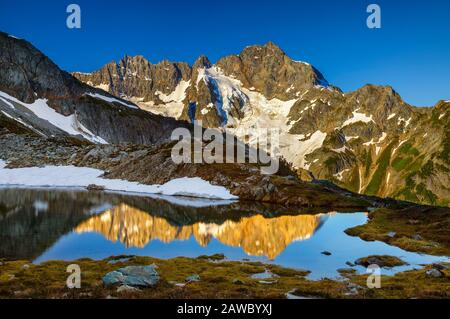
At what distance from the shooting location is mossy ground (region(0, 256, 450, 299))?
111 ft

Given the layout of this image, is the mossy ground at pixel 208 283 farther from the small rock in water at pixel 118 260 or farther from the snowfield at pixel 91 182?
the snowfield at pixel 91 182

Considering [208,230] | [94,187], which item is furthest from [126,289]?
Result: [94,187]

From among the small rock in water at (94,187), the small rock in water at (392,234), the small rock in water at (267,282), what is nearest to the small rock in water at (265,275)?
the small rock in water at (267,282)

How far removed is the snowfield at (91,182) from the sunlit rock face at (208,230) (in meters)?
45.7

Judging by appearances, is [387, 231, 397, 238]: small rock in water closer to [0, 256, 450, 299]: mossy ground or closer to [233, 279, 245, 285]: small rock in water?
[0, 256, 450, 299]: mossy ground

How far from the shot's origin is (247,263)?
52969 mm

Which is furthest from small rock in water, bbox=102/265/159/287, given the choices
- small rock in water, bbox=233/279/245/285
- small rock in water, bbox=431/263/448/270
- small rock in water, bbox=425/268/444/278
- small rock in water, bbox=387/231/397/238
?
small rock in water, bbox=387/231/397/238

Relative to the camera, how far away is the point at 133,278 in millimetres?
36406

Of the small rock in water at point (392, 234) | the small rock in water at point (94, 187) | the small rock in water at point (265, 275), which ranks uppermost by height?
the small rock in water at point (94, 187)

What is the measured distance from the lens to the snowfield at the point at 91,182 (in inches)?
5541

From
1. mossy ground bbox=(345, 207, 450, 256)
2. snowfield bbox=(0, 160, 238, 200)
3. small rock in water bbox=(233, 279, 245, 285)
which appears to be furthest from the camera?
snowfield bbox=(0, 160, 238, 200)

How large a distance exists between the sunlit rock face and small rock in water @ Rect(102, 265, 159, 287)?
2397cm

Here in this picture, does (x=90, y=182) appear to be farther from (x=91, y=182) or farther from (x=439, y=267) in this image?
(x=439, y=267)

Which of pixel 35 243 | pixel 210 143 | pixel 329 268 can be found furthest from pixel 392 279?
pixel 210 143
